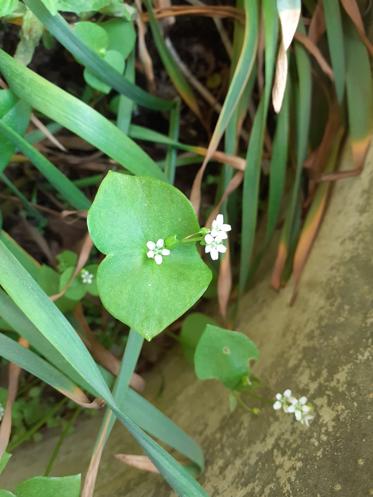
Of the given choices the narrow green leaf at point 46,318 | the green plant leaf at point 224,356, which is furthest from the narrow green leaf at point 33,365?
the green plant leaf at point 224,356

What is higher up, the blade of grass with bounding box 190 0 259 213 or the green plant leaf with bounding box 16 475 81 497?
the blade of grass with bounding box 190 0 259 213

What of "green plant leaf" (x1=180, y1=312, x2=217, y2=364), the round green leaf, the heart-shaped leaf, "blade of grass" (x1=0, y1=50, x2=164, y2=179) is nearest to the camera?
the heart-shaped leaf

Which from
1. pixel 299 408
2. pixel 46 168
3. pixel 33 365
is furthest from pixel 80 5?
pixel 299 408

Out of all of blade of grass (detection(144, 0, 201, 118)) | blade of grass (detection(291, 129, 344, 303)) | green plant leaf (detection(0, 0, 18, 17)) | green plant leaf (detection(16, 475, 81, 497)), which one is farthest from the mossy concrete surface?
green plant leaf (detection(0, 0, 18, 17))

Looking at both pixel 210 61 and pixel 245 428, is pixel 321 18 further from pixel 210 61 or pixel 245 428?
pixel 245 428

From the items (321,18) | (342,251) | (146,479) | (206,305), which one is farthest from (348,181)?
(146,479)

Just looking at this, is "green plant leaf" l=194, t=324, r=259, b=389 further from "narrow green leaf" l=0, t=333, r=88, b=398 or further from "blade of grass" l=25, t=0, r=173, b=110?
"blade of grass" l=25, t=0, r=173, b=110

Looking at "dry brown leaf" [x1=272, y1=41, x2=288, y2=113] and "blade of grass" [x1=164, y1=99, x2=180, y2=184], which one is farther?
"blade of grass" [x1=164, y1=99, x2=180, y2=184]
